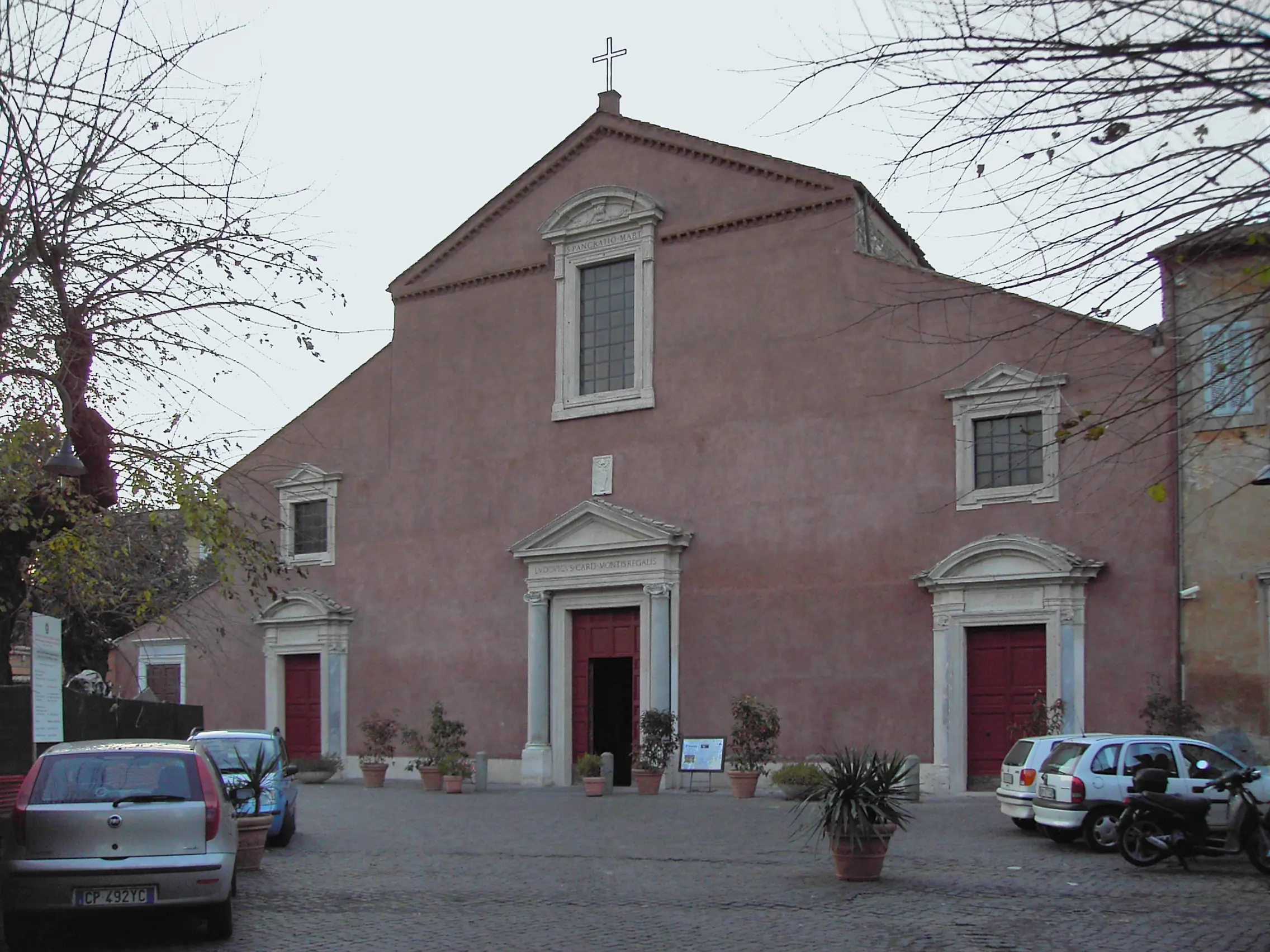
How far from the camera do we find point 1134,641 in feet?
70.1

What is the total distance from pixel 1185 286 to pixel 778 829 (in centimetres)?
1065

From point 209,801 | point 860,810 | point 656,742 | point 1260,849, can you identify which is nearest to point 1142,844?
point 1260,849

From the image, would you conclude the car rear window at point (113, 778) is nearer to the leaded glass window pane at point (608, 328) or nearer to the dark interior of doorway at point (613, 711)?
the dark interior of doorway at point (613, 711)

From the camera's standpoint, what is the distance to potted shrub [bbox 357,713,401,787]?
28.1 metres

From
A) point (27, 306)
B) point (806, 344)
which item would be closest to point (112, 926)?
point (27, 306)

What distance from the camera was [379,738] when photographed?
28.5 meters

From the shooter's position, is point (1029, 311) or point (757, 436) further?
point (757, 436)

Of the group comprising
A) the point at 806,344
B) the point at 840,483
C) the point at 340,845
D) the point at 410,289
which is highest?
the point at 410,289

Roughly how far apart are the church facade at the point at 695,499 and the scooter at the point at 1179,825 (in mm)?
6106

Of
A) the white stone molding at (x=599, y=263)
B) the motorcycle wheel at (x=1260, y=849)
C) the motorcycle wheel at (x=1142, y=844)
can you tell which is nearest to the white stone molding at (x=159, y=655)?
the white stone molding at (x=599, y=263)

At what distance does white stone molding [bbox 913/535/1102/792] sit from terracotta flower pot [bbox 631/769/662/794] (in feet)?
→ 15.9

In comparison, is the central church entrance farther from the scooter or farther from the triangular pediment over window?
the scooter

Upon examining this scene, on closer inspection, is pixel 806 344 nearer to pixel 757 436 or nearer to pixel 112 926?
pixel 757 436

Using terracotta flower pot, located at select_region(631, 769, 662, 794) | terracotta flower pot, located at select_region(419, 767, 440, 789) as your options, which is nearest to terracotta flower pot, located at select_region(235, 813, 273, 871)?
terracotta flower pot, located at select_region(631, 769, 662, 794)
